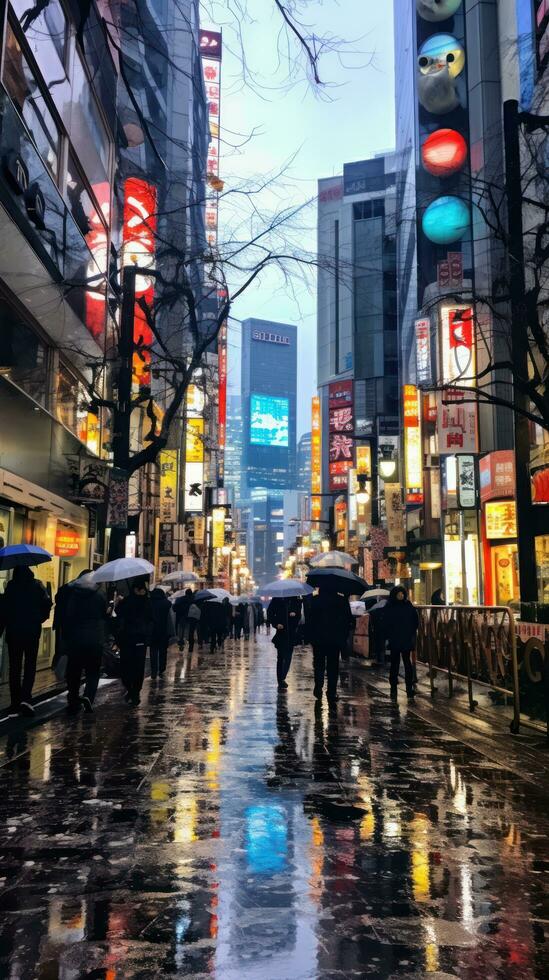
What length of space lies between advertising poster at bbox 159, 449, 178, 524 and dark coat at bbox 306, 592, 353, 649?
29.2 metres

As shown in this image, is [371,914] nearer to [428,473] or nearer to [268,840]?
[268,840]

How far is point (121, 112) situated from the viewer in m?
36.6

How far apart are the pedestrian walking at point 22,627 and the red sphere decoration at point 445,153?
32706 mm

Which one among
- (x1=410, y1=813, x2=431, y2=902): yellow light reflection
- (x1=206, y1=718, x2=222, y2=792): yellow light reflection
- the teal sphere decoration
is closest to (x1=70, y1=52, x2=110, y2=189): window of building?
(x1=206, y1=718, x2=222, y2=792): yellow light reflection

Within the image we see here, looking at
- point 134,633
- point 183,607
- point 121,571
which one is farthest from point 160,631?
point 183,607

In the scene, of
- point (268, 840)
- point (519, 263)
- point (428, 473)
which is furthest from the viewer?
point (428, 473)

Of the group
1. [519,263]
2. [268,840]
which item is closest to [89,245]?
[519,263]

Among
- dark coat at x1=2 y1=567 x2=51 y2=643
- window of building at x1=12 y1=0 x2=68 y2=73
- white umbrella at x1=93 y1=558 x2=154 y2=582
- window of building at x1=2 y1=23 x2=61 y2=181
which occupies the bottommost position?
dark coat at x1=2 y1=567 x2=51 y2=643

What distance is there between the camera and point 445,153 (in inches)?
1516

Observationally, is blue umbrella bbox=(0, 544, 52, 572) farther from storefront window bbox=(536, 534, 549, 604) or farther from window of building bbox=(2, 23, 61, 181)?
storefront window bbox=(536, 534, 549, 604)

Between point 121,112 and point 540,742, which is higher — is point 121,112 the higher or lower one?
the higher one

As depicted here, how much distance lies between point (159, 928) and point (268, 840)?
1598 millimetres

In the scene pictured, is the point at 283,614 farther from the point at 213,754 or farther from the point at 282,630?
the point at 213,754

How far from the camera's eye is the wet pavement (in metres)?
3.53
